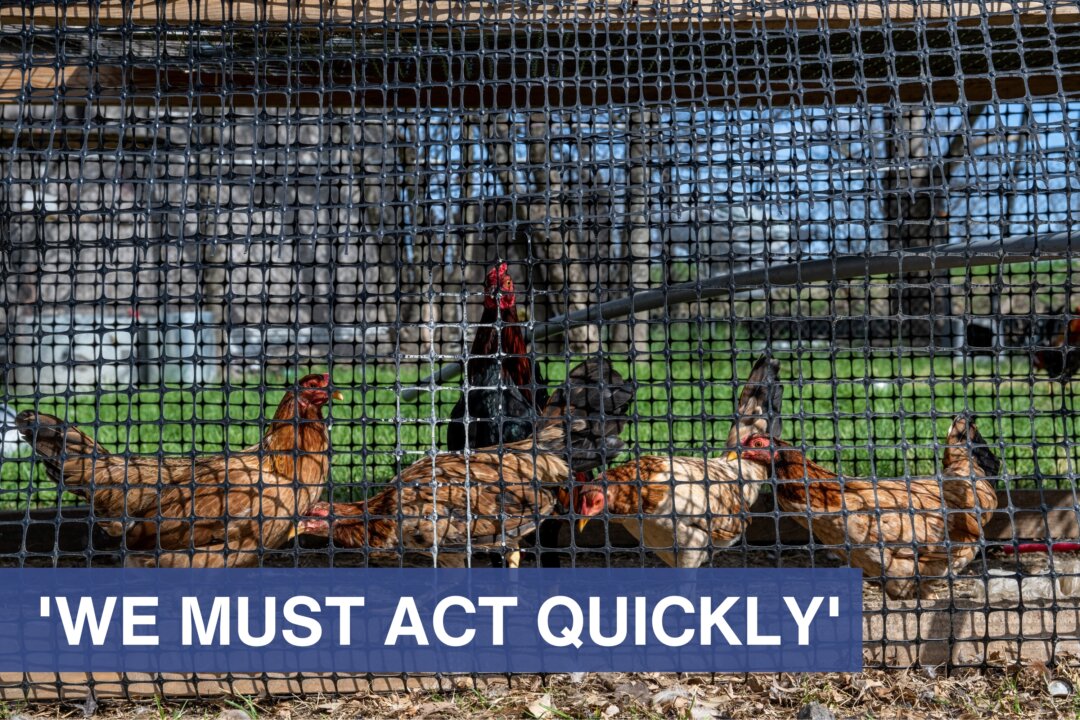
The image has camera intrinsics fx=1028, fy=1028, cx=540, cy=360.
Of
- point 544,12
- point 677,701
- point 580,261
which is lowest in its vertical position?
point 677,701

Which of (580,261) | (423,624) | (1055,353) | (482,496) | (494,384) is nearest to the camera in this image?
(423,624)

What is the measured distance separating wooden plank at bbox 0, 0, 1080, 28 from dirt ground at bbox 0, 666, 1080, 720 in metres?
1.71

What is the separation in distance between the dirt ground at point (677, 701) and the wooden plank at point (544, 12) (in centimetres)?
171

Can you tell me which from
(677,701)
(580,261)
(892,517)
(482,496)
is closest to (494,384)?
(482,496)

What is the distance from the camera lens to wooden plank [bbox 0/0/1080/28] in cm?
279

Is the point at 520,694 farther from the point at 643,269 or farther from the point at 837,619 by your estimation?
the point at 643,269

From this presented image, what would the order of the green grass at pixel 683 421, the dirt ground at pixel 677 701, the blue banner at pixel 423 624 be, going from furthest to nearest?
the green grass at pixel 683 421 < the blue banner at pixel 423 624 < the dirt ground at pixel 677 701

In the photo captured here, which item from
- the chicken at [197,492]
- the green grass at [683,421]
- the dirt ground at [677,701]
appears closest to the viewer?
the dirt ground at [677,701]

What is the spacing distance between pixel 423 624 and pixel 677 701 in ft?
2.11

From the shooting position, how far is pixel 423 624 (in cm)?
254

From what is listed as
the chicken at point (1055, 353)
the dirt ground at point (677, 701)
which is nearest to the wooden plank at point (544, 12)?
the dirt ground at point (677, 701)

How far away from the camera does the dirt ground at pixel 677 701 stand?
240cm

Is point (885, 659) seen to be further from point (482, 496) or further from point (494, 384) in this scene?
point (494, 384)

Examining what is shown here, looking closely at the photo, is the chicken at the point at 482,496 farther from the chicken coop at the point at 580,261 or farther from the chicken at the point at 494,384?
the chicken at the point at 494,384
